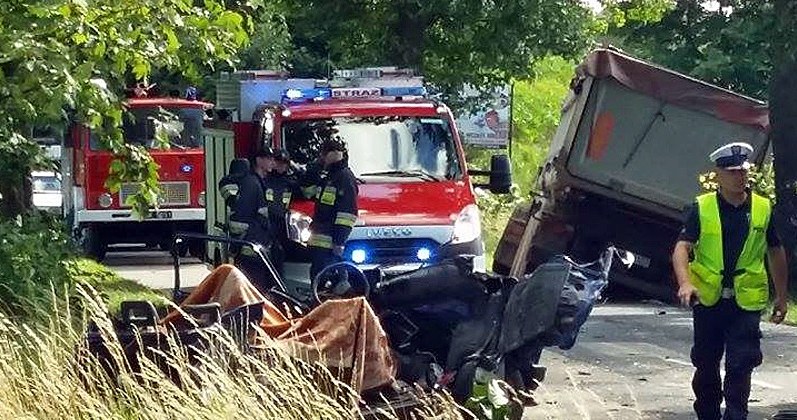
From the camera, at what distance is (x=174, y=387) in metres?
6.69

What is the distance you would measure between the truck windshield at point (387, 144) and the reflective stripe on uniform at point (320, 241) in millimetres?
1436

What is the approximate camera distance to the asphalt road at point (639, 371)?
10281mm

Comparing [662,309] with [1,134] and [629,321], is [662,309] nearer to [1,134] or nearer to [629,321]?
[629,321]

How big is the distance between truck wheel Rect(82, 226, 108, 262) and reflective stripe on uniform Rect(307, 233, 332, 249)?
1130 cm

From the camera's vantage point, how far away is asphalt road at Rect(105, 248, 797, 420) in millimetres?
10281

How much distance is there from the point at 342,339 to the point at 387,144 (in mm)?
7116

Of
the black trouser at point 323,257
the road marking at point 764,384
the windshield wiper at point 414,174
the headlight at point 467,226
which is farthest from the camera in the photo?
the windshield wiper at point 414,174

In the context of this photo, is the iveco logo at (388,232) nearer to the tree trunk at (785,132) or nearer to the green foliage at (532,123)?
the tree trunk at (785,132)

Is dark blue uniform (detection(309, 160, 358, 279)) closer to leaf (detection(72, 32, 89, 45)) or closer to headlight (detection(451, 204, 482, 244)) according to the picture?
headlight (detection(451, 204, 482, 244))

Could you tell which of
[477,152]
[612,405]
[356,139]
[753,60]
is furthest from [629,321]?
[477,152]

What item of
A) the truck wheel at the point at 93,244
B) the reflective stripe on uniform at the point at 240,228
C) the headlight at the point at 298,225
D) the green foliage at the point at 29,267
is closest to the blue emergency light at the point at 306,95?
the headlight at the point at 298,225

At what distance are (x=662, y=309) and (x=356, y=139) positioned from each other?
535 cm

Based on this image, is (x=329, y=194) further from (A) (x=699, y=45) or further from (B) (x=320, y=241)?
(A) (x=699, y=45)

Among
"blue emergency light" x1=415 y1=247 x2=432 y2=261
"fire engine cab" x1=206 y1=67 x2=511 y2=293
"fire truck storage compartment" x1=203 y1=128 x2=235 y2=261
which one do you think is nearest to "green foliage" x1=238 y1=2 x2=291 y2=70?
"fire truck storage compartment" x1=203 y1=128 x2=235 y2=261
